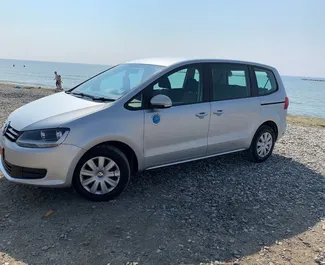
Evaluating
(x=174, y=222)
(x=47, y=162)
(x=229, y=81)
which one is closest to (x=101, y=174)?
(x=47, y=162)

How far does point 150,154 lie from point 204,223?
1.21 metres

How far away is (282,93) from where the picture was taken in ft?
20.5

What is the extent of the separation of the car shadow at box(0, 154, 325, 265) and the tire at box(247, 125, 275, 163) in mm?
722

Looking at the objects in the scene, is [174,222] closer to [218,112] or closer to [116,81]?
[218,112]

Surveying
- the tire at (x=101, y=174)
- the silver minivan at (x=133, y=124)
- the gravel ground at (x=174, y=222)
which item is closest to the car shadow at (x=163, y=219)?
the gravel ground at (x=174, y=222)

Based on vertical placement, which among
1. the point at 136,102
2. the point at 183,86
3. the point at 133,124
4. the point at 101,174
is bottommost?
the point at 101,174

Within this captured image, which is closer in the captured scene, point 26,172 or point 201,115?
point 26,172

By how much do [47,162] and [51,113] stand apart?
656 millimetres

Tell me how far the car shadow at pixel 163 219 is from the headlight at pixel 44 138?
2.65 ft

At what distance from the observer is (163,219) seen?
380cm

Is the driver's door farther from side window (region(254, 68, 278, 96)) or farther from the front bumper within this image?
side window (region(254, 68, 278, 96))

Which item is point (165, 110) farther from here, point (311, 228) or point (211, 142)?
point (311, 228)

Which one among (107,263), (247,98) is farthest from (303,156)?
(107,263)

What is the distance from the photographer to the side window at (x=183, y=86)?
15.0 ft
